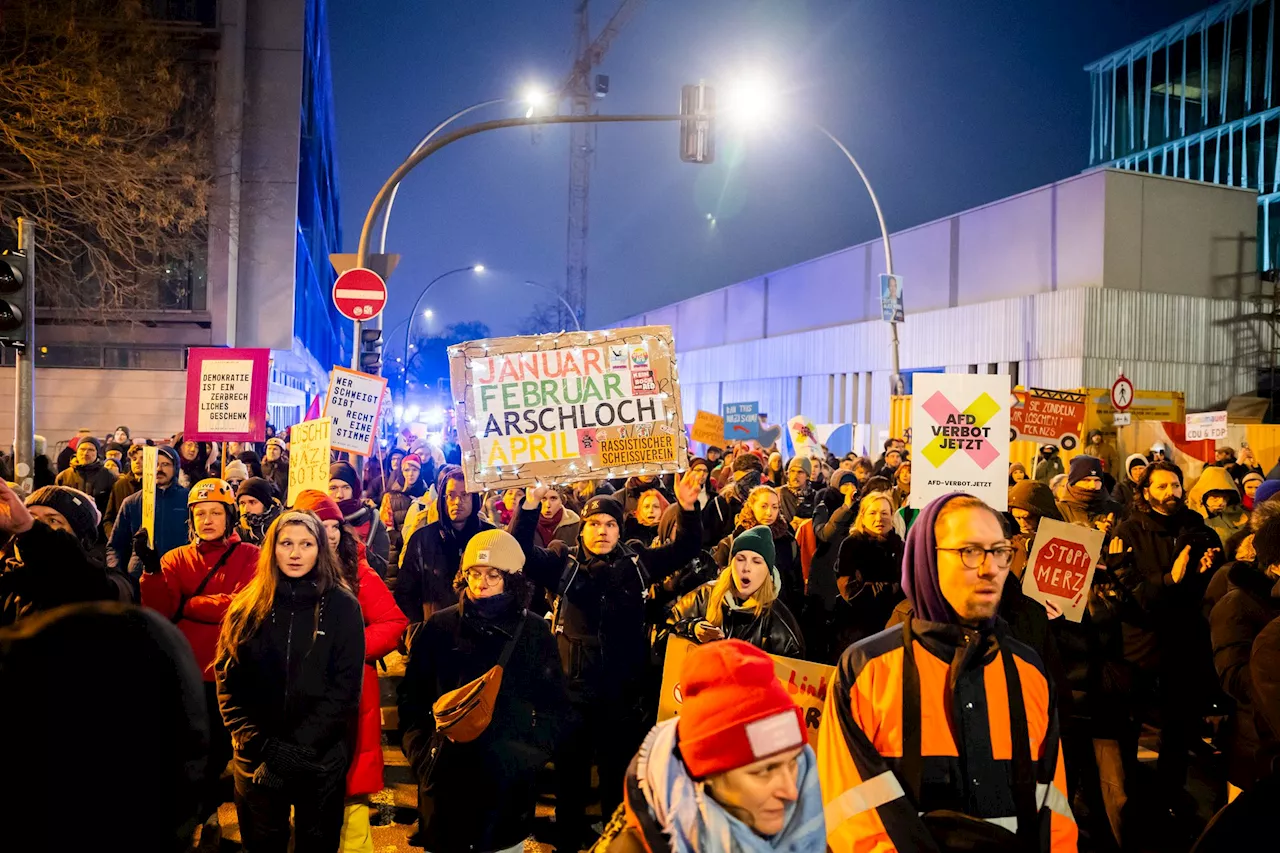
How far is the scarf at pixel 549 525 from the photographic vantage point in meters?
9.02

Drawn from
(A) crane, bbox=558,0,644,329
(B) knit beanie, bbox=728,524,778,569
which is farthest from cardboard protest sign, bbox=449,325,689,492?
(A) crane, bbox=558,0,644,329

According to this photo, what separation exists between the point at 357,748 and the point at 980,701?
3.12 metres

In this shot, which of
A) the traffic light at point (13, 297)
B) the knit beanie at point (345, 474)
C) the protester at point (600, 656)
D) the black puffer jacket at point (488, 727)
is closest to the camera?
the black puffer jacket at point (488, 727)

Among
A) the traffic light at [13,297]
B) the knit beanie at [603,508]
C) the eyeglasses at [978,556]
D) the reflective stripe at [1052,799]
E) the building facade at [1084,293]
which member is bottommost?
the reflective stripe at [1052,799]

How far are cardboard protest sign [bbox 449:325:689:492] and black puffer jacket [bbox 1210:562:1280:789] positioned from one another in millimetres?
3244

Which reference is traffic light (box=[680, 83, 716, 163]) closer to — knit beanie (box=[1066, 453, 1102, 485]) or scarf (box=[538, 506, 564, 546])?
scarf (box=[538, 506, 564, 546])

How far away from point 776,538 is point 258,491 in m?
3.80

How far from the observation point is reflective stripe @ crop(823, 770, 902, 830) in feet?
9.29

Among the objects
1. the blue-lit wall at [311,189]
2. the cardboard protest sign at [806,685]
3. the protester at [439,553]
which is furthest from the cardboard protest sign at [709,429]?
the blue-lit wall at [311,189]

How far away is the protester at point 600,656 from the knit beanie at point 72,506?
248cm

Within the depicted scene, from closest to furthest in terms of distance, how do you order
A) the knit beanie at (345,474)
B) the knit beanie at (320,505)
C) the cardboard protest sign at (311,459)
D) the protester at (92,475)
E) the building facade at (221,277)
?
the knit beanie at (320,505) → the cardboard protest sign at (311,459) → the knit beanie at (345,474) → the protester at (92,475) → the building facade at (221,277)

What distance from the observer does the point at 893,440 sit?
51.6ft

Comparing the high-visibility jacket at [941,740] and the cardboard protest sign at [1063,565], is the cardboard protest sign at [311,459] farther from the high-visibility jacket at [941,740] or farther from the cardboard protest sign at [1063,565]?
the high-visibility jacket at [941,740]

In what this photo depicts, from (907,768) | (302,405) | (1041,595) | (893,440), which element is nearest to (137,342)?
(302,405)
